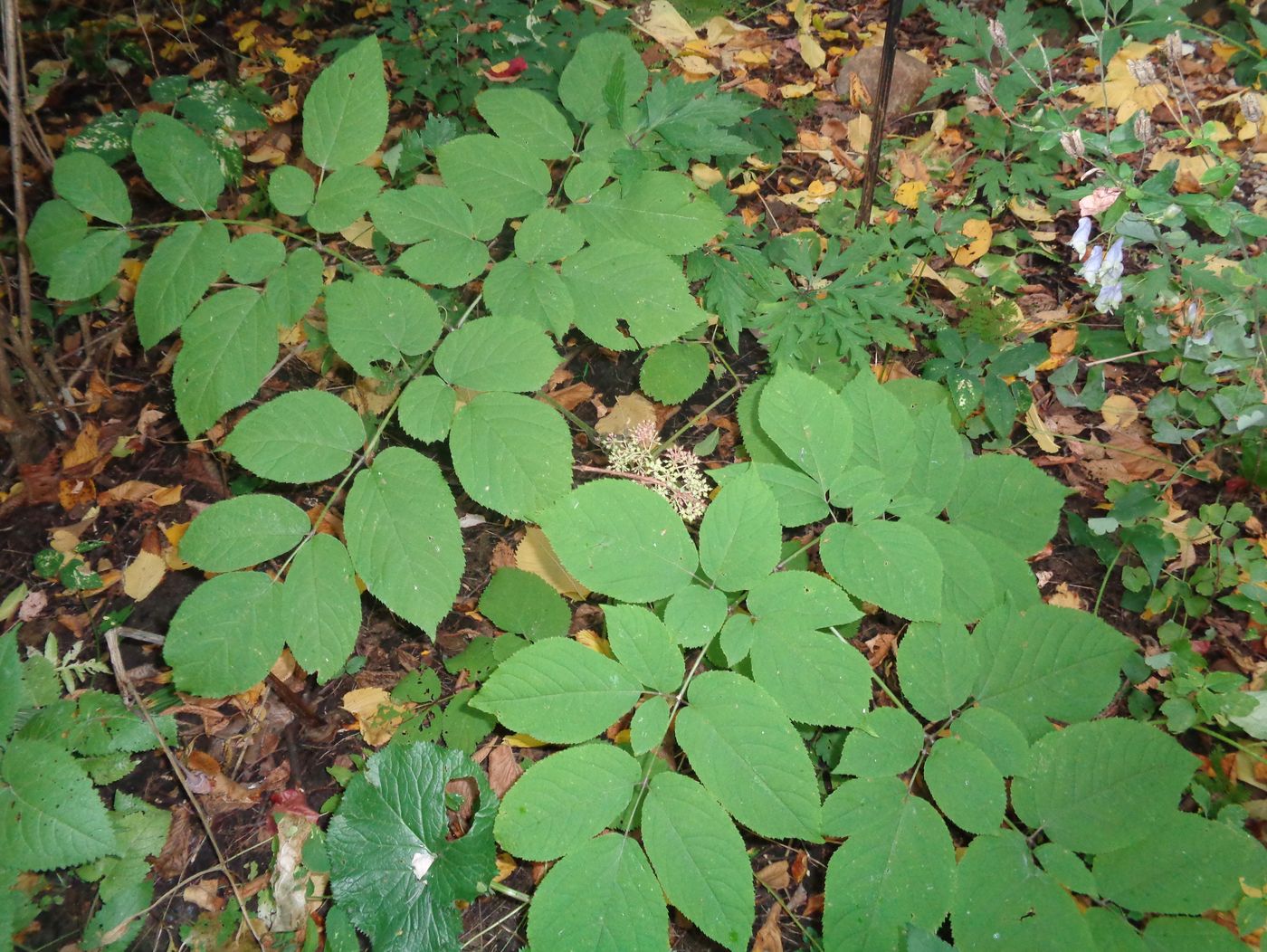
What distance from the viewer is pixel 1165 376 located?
2572mm

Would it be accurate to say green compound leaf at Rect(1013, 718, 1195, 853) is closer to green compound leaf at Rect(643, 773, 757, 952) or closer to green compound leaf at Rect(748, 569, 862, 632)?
green compound leaf at Rect(748, 569, 862, 632)

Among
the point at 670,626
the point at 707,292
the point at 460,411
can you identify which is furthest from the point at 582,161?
the point at 670,626

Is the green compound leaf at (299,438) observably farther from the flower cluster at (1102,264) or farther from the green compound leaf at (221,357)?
the flower cluster at (1102,264)

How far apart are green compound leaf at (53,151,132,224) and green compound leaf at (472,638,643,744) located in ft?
4.67

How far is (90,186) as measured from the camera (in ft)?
5.88

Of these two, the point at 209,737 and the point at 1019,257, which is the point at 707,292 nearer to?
the point at 1019,257

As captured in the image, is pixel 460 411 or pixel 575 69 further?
pixel 575 69

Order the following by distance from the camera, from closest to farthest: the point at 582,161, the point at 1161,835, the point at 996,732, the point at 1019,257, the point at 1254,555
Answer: the point at 1161,835
the point at 996,732
the point at 582,161
the point at 1254,555
the point at 1019,257

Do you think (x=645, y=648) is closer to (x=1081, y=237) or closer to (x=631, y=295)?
(x=631, y=295)

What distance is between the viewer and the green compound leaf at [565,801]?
144cm

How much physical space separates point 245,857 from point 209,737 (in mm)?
388

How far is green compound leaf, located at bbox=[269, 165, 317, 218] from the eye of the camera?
183 cm

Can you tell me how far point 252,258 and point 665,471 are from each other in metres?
1.19

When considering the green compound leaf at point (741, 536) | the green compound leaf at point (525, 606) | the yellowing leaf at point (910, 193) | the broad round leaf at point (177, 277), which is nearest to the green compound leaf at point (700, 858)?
the green compound leaf at point (741, 536)
